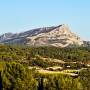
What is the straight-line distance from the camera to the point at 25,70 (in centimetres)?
7506

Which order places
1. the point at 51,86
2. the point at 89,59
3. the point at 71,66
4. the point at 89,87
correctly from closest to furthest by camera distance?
the point at 51,86
the point at 89,87
the point at 71,66
the point at 89,59

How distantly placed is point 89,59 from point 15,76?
306ft

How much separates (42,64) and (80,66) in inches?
510

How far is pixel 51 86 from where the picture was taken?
69812 mm

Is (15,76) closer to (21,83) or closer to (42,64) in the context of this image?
(21,83)

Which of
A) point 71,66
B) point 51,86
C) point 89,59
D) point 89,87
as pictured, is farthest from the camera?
point 89,59

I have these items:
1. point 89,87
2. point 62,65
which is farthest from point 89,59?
point 89,87

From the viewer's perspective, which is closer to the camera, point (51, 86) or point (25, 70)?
point (51, 86)

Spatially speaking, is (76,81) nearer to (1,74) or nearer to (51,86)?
(51,86)

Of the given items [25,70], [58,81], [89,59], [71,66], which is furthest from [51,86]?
[89,59]

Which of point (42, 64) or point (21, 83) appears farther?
point (42, 64)

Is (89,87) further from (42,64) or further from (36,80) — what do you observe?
(42,64)

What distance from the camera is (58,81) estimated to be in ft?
231

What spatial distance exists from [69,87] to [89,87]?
5513 millimetres
